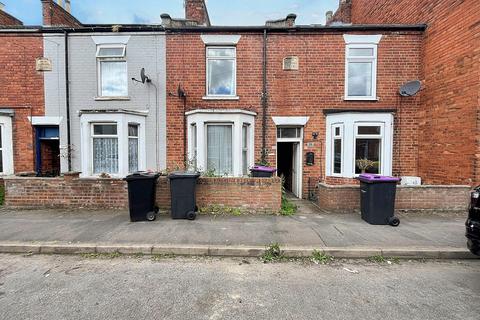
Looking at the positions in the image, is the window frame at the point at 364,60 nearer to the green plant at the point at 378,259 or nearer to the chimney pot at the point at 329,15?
the green plant at the point at 378,259

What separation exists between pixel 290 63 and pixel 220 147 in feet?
13.3

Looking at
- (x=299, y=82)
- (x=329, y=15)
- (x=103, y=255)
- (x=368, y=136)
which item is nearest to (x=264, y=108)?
(x=299, y=82)

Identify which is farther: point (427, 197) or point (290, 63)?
point (290, 63)

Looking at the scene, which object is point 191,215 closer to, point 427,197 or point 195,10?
point 427,197

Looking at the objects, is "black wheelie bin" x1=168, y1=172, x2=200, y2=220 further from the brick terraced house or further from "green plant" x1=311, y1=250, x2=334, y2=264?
"green plant" x1=311, y1=250, x2=334, y2=264

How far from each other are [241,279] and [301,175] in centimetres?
603

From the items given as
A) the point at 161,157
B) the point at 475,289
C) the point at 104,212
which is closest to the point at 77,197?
the point at 104,212

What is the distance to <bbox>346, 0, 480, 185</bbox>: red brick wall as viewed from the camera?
649 cm

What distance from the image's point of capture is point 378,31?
855 centimetres

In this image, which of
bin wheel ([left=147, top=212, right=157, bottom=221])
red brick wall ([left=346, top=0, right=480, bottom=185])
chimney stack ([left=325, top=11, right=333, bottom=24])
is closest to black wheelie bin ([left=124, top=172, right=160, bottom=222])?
bin wheel ([left=147, top=212, right=157, bottom=221])

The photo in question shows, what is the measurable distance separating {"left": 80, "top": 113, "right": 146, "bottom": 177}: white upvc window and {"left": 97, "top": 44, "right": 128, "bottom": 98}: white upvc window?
132 cm

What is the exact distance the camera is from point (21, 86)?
8.95 meters

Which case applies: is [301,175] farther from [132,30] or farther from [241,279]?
[132,30]

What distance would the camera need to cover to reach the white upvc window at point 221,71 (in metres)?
8.86
